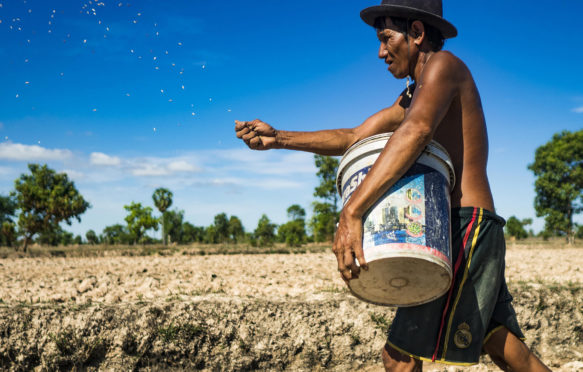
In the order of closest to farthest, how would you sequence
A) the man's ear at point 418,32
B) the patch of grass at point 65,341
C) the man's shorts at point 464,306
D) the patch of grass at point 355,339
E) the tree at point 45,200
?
the man's shorts at point 464,306 → the man's ear at point 418,32 → the patch of grass at point 65,341 → the patch of grass at point 355,339 → the tree at point 45,200

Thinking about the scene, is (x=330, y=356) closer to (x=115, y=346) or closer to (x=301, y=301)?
(x=301, y=301)

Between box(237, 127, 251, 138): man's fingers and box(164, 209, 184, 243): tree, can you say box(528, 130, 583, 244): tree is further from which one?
box(164, 209, 184, 243): tree

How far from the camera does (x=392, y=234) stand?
5.41 feet

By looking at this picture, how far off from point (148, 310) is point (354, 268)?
270 centimetres

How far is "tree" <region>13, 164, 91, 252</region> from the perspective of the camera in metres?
31.2

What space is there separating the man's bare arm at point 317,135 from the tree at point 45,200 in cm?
3142

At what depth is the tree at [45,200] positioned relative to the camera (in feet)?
102

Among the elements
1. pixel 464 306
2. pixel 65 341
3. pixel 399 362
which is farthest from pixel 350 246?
pixel 65 341

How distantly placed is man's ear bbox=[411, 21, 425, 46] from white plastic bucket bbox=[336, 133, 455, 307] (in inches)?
21.4

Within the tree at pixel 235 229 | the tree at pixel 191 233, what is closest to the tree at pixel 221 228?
the tree at pixel 235 229

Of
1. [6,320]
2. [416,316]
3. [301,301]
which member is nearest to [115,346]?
[6,320]

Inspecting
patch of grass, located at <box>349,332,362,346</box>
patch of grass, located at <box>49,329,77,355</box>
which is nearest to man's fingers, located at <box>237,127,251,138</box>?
patch of grass, located at <box>349,332,362,346</box>

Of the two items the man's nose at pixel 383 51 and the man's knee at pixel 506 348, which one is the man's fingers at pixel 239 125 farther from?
the man's knee at pixel 506 348

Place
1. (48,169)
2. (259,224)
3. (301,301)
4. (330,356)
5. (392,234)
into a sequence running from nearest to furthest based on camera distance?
(392,234) → (330,356) → (301,301) → (48,169) → (259,224)
